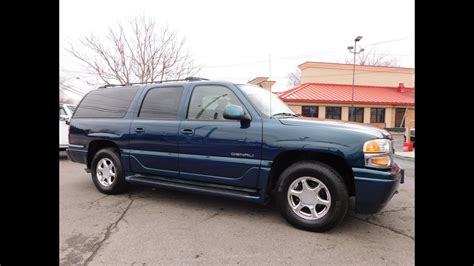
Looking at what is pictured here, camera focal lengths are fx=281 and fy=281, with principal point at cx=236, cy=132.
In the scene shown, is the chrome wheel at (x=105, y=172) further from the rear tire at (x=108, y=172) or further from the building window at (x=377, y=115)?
the building window at (x=377, y=115)

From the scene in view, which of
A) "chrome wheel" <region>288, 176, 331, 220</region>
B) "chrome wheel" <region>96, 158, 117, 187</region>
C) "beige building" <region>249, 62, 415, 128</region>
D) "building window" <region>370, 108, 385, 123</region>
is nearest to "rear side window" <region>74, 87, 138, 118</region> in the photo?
"chrome wheel" <region>96, 158, 117, 187</region>

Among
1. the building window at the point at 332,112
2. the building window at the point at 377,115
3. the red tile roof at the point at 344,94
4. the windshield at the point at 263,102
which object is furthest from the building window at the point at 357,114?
the windshield at the point at 263,102

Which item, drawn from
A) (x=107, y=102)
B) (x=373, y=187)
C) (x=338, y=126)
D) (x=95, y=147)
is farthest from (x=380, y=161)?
(x=95, y=147)

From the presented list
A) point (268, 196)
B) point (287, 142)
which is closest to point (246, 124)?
point (287, 142)

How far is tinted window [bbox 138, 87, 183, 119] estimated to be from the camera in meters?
4.14

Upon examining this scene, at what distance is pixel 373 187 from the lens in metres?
2.96

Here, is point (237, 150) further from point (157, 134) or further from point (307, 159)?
point (157, 134)

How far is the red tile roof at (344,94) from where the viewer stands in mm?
20828

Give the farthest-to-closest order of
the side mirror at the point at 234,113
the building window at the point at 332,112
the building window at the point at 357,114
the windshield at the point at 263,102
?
the building window at the point at 357,114, the building window at the point at 332,112, the windshield at the point at 263,102, the side mirror at the point at 234,113

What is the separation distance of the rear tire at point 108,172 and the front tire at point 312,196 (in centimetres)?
268

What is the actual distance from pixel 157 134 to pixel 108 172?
1.34m

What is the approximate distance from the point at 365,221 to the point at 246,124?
194 cm
